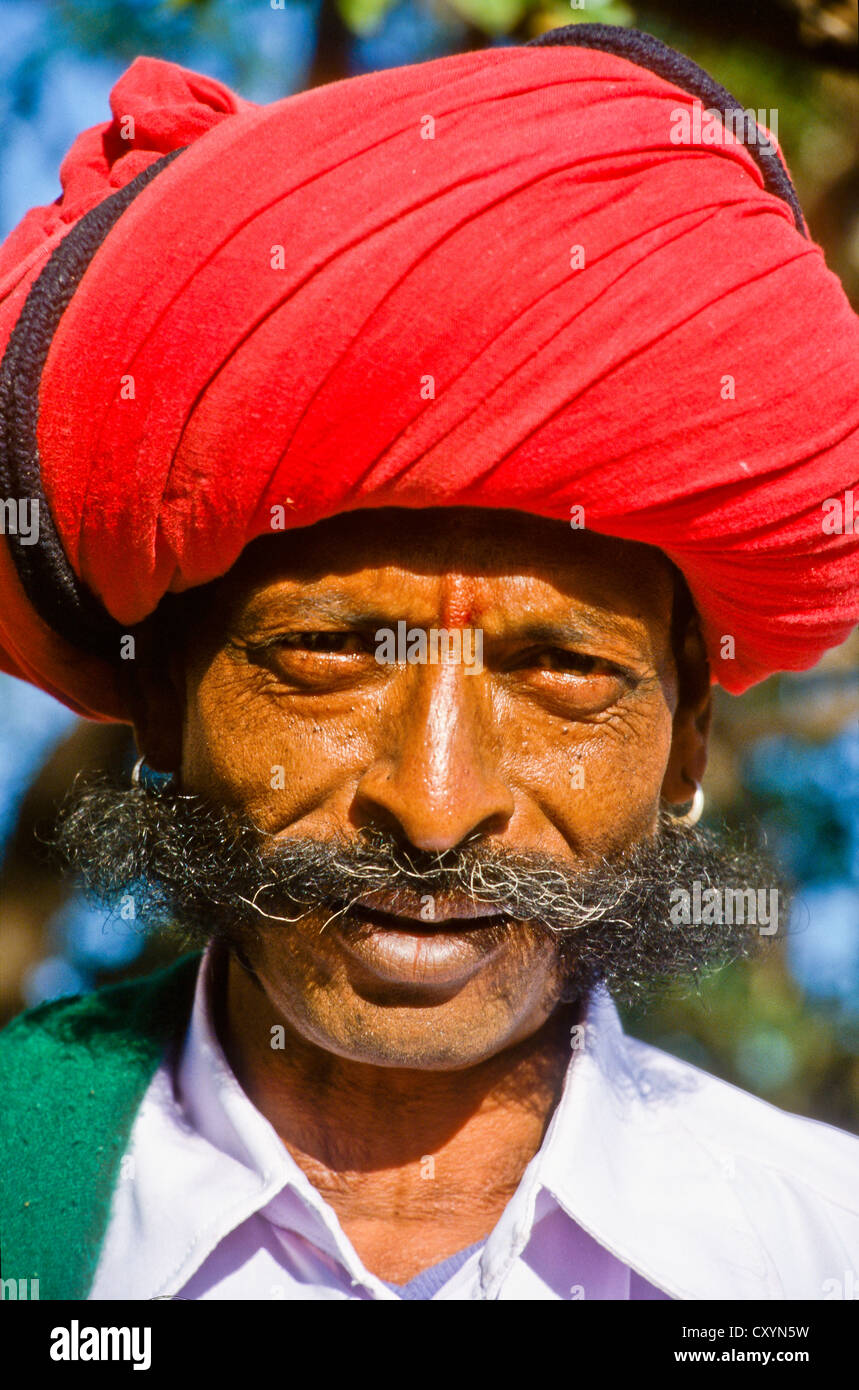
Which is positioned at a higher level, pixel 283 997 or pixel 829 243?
pixel 829 243

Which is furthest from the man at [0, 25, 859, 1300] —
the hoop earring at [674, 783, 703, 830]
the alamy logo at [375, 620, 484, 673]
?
the hoop earring at [674, 783, 703, 830]

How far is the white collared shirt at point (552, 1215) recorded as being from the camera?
1.85 meters

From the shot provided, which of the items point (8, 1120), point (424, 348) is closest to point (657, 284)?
point (424, 348)

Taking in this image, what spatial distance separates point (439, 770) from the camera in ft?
5.40

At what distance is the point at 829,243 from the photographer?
3.35m

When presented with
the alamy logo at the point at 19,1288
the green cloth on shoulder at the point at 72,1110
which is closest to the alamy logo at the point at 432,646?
the green cloth on shoulder at the point at 72,1110

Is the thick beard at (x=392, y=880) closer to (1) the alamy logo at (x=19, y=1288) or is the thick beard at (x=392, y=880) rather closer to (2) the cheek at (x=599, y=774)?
(2) the cheek at (x=599, y=774)

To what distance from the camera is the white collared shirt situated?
1.85 metres

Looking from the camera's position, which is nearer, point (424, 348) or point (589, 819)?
point (424, 348)

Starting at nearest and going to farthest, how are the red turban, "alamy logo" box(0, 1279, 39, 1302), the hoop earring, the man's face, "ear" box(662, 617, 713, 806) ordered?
the red turban → the man's face → "alamy logo" box(0, 1279, 39, 1302) → "ear" box(662, 617, 713, 806) → the hoop earring

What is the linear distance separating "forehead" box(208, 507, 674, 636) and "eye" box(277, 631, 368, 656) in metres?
0.05

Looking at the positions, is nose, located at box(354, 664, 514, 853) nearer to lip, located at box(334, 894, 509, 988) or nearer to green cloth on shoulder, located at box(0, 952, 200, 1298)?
lip, located at box(334, 894, 509, 988)
